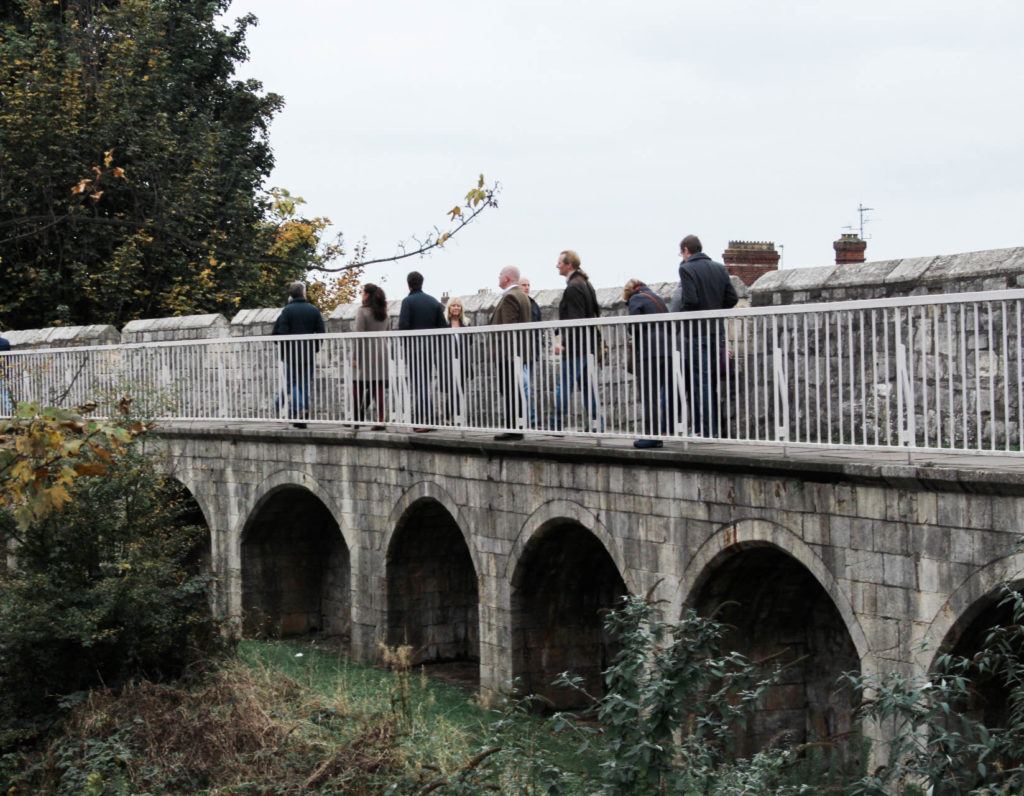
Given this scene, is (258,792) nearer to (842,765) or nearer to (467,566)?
(842,765)

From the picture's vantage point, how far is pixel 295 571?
18.1 m

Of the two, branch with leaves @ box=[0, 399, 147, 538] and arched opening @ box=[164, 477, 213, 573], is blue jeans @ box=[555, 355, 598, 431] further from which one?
arched opening @ box=[164, 477, 213, 573]

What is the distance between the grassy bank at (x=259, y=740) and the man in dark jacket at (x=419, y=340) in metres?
2.58

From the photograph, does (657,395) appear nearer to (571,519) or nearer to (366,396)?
(571,519)

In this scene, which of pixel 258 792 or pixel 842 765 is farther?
pixel 258 792

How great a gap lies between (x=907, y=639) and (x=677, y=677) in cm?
200

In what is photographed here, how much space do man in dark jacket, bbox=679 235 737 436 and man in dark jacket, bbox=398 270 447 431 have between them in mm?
3530

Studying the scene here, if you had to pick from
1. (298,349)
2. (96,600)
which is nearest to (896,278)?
(96,600)

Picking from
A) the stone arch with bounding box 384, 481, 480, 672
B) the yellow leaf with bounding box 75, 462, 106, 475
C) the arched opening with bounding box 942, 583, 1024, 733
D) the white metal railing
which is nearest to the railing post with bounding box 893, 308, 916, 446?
the white metal railing

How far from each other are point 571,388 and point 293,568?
696 centimetres

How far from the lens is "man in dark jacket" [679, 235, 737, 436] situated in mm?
10555

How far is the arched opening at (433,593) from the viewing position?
15258 millimetres

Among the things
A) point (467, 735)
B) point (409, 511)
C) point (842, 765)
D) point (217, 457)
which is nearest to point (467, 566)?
point (409, 511)

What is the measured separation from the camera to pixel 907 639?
8969mm
